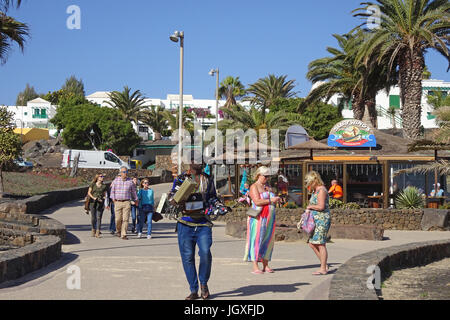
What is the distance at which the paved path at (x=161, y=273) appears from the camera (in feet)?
25.3

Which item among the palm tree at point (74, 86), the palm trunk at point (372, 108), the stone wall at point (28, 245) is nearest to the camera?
the stone wall at point (28, 245)

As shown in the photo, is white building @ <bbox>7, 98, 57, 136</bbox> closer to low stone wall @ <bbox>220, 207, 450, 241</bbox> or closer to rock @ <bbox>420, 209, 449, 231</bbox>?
low stone wall @ <bbox>220, 207, 450, 241</bbox>

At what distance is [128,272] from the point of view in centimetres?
955

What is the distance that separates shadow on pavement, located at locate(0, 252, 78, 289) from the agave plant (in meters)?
12.8

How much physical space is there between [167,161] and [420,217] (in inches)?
1952

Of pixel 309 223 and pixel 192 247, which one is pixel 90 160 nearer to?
pixel 309 223

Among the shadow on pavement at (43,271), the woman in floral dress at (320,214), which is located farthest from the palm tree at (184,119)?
the woman in floral dress at (320,214)

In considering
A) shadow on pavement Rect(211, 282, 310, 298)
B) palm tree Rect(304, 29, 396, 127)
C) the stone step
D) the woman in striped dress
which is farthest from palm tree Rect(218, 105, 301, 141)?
shadow on pavement Rect(211, 282, 310, 298)

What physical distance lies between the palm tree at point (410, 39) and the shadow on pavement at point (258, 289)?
22.5m

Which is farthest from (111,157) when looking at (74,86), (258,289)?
(74,86)

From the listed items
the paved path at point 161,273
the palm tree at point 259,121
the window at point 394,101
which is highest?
the window at point 394,101

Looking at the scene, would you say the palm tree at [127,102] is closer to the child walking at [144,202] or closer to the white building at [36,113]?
the white building at [36,113]
